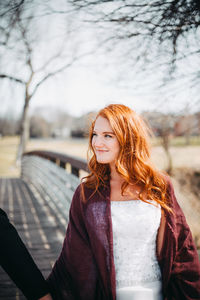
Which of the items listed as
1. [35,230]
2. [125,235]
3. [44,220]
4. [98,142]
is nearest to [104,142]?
[98,142]

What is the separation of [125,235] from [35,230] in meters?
2.46

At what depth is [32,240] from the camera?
3242mm

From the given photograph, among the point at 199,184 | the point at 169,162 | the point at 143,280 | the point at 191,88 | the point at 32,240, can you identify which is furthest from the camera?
the point at 169,162

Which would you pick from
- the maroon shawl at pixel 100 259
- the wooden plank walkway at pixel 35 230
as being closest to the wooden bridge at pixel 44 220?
the wooden plank walkway at pixel 35 230

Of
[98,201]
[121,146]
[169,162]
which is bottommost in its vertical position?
[169,162]

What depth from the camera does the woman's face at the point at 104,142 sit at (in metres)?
1.60

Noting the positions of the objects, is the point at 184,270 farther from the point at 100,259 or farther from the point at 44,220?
the point at 44,220

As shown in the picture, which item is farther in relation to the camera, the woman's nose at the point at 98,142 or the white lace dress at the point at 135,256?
the woman's nose at the point at 98,142

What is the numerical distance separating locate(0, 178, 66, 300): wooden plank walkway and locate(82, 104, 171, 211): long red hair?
130cm

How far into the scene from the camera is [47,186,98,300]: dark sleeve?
4.92 feet

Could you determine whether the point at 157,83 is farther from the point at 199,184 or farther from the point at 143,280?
the point at 199,184

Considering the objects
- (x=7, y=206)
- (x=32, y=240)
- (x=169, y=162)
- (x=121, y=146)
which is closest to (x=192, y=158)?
(x=169, y=162)

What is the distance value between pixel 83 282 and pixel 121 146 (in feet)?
2.63

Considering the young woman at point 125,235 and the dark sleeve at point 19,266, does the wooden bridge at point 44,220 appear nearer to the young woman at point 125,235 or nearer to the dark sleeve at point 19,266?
the young woman at point 125,235
